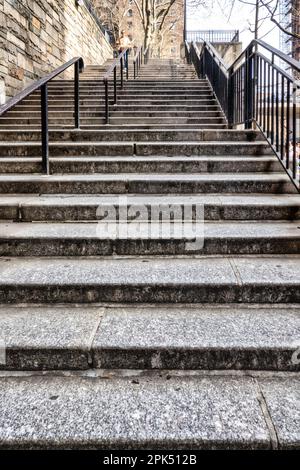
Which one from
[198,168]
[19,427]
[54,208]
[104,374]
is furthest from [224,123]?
[19,427]

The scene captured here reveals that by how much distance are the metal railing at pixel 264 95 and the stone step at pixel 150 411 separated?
1977 millimetres

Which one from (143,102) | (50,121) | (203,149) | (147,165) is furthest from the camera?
(143,102)

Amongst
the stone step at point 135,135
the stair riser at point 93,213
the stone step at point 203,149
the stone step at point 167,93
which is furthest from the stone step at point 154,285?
the stone step at point 167,93

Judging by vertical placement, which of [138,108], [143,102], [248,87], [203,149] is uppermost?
[143,102]

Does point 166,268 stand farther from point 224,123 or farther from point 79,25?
point 79,25

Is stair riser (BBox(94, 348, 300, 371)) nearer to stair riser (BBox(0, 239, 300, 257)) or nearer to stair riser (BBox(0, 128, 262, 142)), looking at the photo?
stair riser (BBox(0, 239, 300, 257))

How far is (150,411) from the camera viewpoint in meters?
1.58

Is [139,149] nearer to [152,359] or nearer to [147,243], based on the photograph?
[147,243]

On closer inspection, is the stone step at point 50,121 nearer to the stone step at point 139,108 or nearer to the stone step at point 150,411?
the stone step at point 139,108

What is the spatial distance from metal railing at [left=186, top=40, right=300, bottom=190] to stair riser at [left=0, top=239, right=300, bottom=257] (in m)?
0.77

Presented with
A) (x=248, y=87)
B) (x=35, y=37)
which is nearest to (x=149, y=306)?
(x=248, y=87)

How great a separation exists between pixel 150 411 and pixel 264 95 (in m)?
3.47

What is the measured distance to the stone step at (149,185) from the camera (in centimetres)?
340

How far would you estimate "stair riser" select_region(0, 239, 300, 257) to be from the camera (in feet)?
8.66
